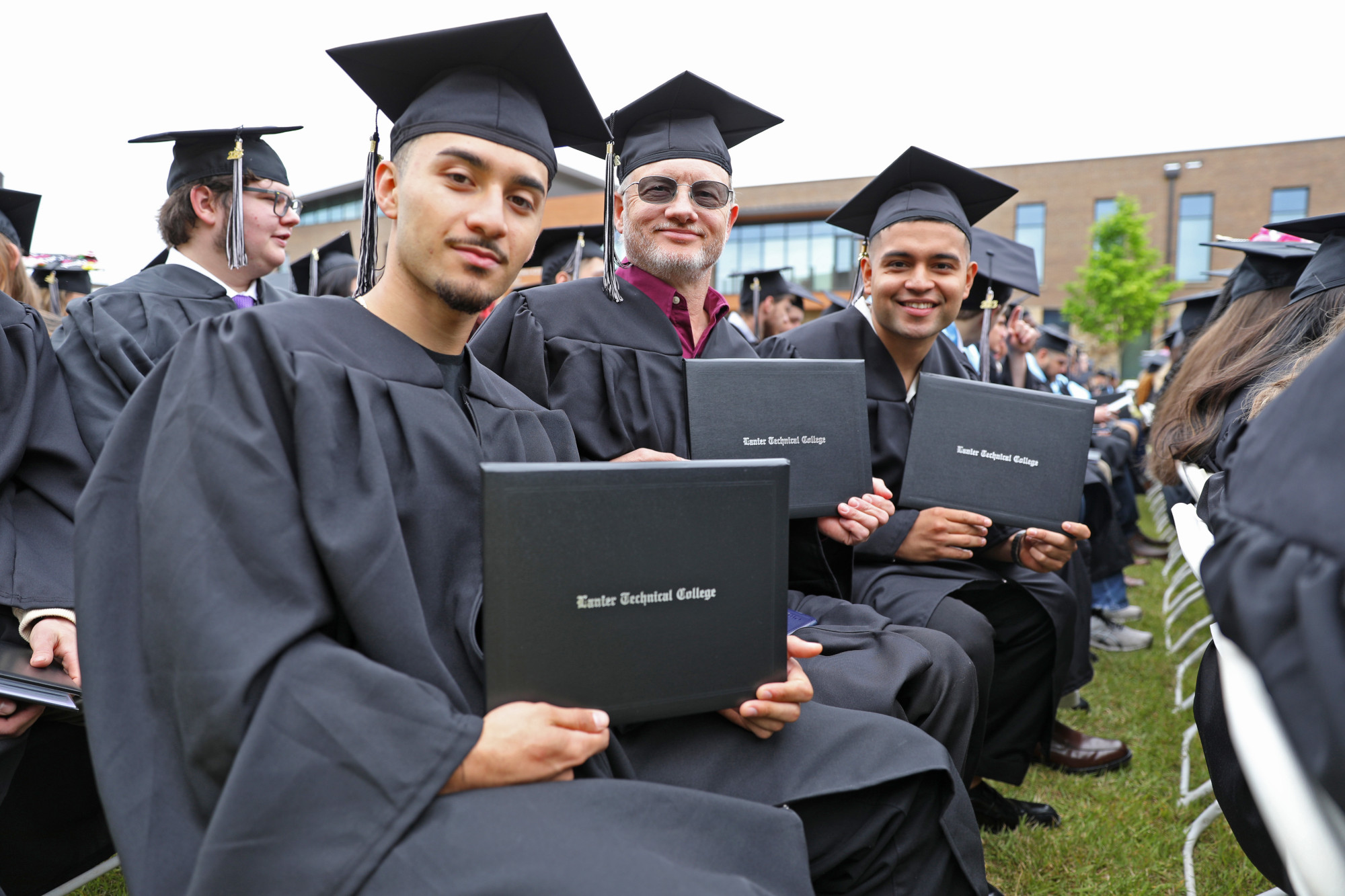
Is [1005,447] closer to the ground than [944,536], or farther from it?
farther from it

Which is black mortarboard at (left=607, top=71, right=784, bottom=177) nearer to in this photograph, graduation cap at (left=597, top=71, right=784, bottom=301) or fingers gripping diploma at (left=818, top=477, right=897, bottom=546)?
graduation cap at (left=597, top=71, right=784, bottom=301)

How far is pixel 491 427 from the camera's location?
1864mm

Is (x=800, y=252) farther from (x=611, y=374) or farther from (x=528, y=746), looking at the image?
(x=528, y=746)

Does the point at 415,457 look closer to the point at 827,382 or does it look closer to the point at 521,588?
the point at 521,588

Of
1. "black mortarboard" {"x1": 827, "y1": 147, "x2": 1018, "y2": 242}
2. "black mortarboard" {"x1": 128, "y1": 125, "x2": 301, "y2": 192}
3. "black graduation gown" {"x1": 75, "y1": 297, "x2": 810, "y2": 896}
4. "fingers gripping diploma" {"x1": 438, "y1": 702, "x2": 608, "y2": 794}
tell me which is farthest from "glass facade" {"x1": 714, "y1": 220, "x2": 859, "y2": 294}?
"fingers gripping diploma" {"x1": 438, "y1": 702, "x2": 608, "y2": 794}

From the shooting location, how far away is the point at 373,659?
1445 mm

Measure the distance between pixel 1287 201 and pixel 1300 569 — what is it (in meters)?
41.5

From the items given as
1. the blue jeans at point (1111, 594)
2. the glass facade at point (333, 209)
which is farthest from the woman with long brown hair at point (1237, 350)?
the glass facade at point (333, 209)

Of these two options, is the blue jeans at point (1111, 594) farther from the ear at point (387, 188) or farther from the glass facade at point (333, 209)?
the glass facade at point (333, 209)

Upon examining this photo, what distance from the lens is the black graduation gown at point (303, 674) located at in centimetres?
127

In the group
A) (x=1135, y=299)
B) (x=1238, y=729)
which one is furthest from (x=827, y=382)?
(x=1135, y=299)

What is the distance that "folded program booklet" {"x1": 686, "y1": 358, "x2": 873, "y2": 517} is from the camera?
2582mm

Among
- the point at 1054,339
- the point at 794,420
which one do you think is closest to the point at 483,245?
the point at 794,420

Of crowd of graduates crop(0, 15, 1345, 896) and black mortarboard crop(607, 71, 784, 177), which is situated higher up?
black mortarboard crop(607, 71, 784, 177)
